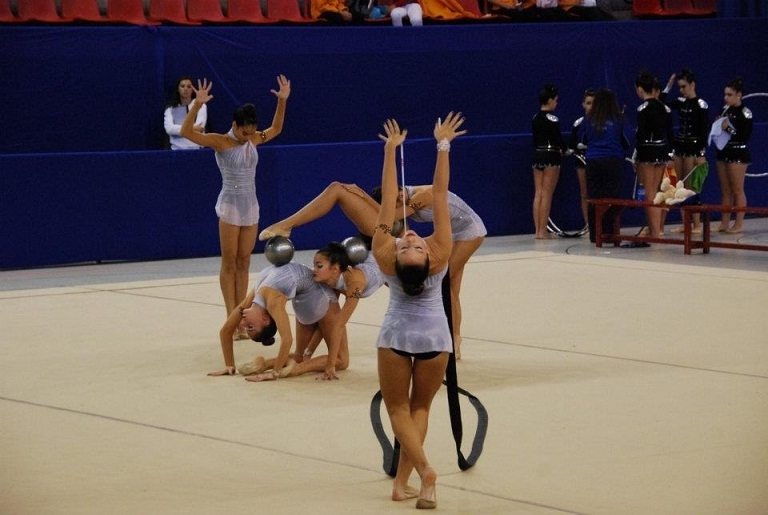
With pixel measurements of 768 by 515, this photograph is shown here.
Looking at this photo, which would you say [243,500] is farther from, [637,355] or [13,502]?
[637,355]

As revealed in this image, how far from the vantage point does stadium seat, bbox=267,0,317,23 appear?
17859mm

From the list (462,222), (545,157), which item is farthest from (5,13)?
(462,222)

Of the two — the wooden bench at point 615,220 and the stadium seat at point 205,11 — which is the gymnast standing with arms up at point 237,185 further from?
the stadium seat at point 205,11

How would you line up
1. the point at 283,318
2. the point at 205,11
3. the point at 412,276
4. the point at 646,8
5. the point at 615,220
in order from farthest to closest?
the point at 646,8, the point at 205,11, the point at 615,220, the point at 283,318, the point at 412,276

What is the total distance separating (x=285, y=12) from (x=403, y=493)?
12761 mm

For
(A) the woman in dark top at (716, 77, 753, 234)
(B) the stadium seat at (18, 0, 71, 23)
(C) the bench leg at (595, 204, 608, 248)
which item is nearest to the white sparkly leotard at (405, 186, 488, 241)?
(C) the bench leg at (595, 204, 608, 248)

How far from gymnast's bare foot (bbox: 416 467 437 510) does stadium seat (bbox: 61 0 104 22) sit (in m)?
12.1

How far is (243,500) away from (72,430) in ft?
5.92

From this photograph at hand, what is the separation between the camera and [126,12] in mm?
16812

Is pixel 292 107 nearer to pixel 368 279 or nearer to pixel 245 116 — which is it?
pixel 245 116

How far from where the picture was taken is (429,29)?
17.7m

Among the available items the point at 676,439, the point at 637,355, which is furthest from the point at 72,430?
the point at 637,355

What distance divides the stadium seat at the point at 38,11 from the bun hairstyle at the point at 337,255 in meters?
8.84

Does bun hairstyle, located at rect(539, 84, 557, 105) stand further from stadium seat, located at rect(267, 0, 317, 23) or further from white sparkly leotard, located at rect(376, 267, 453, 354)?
white sparkly leotard, located at rect(376, 267, 453, 354)
